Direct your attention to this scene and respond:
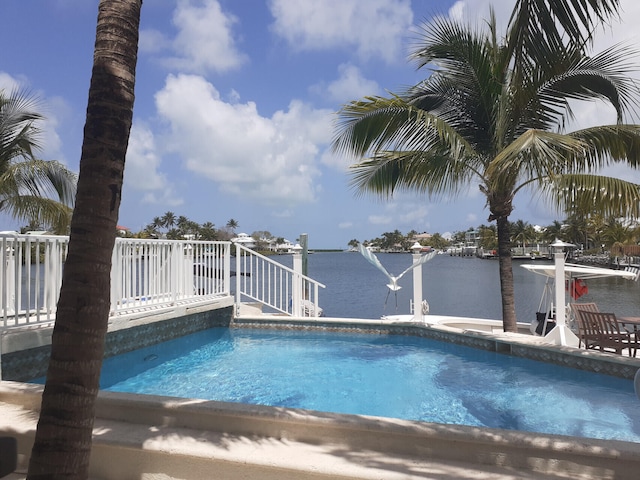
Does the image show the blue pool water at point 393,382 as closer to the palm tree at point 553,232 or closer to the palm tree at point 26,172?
the palm tree at point 26,172

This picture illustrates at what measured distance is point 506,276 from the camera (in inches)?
301

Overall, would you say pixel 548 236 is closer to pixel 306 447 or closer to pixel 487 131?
pixel 487 131

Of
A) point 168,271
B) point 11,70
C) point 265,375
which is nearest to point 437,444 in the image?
point 265,375

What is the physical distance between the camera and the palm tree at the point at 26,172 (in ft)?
34.3

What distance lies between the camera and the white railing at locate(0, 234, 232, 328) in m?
4.54

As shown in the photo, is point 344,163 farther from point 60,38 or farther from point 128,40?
point 128,40

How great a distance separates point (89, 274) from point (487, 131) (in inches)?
293

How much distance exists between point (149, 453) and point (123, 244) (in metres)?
3.86

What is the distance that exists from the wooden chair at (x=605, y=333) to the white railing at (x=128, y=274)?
242 inches

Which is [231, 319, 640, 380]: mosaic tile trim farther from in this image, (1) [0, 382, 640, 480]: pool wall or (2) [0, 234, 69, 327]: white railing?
(2) [0, 234, 69, 327]: white railing

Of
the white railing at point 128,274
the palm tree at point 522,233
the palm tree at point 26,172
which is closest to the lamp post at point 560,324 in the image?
the white railing at point 128,274

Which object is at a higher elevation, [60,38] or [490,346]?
[60,38]

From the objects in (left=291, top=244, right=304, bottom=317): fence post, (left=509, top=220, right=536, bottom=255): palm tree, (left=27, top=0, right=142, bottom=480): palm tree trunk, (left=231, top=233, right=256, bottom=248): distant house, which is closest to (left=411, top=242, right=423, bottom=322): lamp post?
(left=291, top=244, right=304, bottom=317): fence post

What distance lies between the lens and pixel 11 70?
1105 cm
